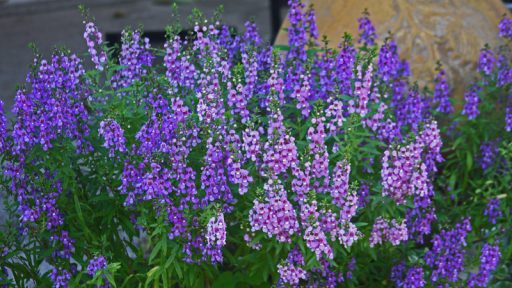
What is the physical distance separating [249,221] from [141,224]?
0.54 metres

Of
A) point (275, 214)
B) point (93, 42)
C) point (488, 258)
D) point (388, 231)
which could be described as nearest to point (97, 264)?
point (275, 214)

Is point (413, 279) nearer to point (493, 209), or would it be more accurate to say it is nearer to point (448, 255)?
point (448, 255)

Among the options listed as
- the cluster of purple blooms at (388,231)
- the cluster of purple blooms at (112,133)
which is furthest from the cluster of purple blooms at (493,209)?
the cluster of purple blooms at (112,133)

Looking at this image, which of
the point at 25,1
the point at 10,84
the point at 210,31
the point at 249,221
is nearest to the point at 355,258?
the point at 249,221

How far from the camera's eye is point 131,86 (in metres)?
4.49

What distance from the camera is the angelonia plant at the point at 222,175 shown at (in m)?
3.94

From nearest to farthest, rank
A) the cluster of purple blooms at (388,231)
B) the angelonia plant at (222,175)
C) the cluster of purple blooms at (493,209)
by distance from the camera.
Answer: the angelonia plant at (222,175)
the cluster of purple blooms at (388,231)
the cluster of purple blooms at (493,209)

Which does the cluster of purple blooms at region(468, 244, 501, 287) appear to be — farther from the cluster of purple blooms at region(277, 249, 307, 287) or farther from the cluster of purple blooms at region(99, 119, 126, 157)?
the cluster of purple blooms at region(99, 119, 126, 157)

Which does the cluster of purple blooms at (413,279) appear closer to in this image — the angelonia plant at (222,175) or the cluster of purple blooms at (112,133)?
the angelonia plant at (222,175)

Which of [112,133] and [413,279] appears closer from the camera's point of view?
[112,133]

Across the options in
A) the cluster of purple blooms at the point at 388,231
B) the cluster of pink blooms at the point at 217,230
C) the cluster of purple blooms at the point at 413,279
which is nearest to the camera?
the cluster of pink blooms at the point at 217,230

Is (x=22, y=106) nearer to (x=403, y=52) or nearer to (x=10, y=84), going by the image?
(x=403, y=52)

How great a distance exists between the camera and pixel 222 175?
402 centimetres

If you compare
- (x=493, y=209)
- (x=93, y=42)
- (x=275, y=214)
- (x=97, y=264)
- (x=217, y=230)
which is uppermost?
(x=93, y=42)
